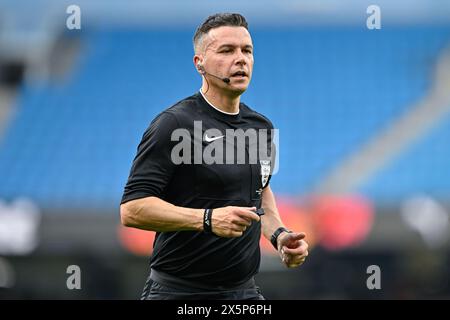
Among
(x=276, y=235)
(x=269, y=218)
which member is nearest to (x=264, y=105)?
(x=269, y=218)

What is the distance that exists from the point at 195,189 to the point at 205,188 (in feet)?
0.18

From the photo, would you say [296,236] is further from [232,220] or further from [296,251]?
[232,220]

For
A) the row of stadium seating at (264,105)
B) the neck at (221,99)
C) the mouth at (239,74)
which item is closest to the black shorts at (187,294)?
the neck at (221,99)

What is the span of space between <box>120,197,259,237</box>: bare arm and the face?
0.80 meters

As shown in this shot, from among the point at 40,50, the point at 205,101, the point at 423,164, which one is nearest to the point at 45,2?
the point at 40,50

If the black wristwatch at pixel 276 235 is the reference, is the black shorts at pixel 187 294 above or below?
below

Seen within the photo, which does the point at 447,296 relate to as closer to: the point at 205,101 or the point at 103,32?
the point at 205,101

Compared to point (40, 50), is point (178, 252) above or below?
below

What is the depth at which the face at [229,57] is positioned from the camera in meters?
4.50

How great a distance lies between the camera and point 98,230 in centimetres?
1181

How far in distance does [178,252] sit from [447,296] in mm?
7073

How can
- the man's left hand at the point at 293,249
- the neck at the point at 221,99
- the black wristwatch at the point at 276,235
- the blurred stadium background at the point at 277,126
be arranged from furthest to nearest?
the blurred stadium background at the point at 277,126, the black wristwatch at the point at 276,235, the neck at the point at 221,99, the man's left hand at the point at 293,249

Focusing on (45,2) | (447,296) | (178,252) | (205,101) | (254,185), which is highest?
Answer: (45,2)

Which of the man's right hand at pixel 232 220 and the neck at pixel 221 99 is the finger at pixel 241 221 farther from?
the neck at pixel 221 99
